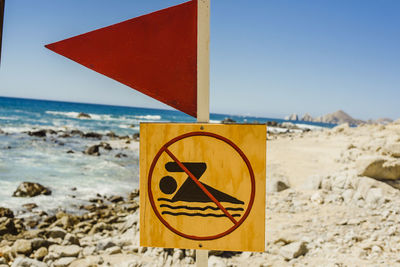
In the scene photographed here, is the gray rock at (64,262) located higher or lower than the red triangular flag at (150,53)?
lower

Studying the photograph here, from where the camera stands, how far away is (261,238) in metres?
1.63

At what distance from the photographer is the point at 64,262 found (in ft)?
13.6

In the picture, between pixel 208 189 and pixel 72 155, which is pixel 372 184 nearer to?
pixel 208 189

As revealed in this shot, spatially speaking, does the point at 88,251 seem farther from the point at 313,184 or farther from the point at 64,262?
the point at 313,184

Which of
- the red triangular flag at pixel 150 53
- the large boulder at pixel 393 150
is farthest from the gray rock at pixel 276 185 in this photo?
the red triangular flag at pixel 150 53

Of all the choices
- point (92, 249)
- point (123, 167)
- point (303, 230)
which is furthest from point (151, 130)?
point (123, 167)

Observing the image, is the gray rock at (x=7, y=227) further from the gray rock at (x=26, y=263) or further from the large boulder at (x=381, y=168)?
the large boulder at (x=381, y=168)

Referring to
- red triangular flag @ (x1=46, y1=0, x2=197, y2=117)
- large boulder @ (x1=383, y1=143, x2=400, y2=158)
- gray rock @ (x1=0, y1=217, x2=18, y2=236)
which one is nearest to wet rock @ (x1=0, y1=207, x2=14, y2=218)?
gray rock @ (x1=0, y1=217, x2=18, y2=236)

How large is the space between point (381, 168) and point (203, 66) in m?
5.23

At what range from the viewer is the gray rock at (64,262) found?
4111 millimetres

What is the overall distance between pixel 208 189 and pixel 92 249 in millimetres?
3957

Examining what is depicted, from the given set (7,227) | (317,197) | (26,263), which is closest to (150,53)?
(26,263)

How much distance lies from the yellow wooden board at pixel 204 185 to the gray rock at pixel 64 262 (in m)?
3.17

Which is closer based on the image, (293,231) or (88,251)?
(293,231)
